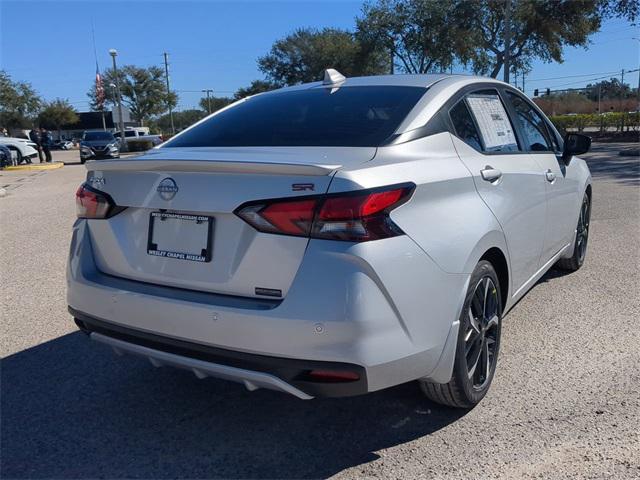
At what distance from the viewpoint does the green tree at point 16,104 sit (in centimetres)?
4821

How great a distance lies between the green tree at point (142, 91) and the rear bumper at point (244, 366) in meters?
72.0

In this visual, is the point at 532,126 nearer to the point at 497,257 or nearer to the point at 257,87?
the point at 497,257

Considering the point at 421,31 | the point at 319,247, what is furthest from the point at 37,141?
the point at 319,247

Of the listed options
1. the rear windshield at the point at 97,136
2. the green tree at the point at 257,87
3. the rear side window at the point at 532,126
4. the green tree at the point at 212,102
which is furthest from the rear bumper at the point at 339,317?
the green tree at the point at 212,102

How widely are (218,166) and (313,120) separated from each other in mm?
887

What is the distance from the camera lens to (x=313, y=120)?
10.6 ft

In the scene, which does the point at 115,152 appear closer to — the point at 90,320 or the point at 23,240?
the point at 23,240

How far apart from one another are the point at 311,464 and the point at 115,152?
2593 cm

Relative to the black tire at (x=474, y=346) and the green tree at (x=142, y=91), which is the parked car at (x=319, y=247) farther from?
Result: the green tree at (x=142, y=91)

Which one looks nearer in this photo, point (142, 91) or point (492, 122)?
point (492, 122)

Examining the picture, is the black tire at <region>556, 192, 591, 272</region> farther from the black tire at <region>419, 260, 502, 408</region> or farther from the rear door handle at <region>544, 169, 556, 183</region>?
the black tire at <region>419, 260, 502, 408</region>

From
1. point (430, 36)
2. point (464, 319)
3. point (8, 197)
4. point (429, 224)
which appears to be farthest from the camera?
point (430, 36)

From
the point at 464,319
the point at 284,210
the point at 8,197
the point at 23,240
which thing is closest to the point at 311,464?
the point at 464,319

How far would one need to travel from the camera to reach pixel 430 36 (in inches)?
1361
